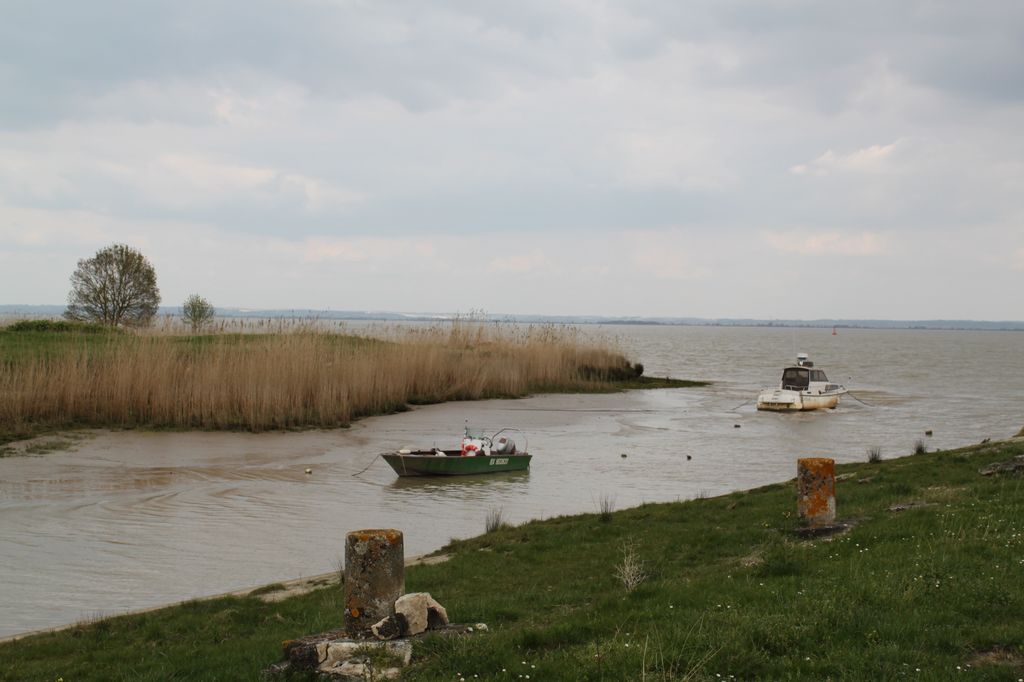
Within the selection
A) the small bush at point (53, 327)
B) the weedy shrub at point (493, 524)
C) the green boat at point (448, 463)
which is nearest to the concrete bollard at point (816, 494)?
the weedy shrub at point (493, 524)

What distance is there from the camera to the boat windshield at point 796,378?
4034cm

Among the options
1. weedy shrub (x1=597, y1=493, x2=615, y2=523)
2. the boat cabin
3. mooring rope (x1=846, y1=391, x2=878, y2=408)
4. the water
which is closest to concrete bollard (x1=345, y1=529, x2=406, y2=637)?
the water

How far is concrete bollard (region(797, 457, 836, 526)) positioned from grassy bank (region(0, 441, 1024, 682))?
286 millimetres

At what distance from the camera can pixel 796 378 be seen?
40.8 m

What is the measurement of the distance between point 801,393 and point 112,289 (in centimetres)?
3608

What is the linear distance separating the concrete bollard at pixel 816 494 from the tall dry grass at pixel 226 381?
19.3 metres

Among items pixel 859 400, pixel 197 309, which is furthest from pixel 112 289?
pixel 859 400

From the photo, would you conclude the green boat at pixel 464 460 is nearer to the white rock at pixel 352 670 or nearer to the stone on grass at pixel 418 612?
the stone on grass at pixel 418 612

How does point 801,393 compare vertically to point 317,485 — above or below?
above

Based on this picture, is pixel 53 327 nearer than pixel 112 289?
Yes

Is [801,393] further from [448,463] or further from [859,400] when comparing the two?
[448,463]

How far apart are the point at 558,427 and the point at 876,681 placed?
25840 mm

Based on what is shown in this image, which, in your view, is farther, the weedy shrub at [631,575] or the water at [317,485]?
the water at [317,485]

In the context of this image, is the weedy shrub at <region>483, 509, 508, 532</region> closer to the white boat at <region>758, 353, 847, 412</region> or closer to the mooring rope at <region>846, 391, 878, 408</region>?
the white boat at <region>758, 353, 847, 412</region>
